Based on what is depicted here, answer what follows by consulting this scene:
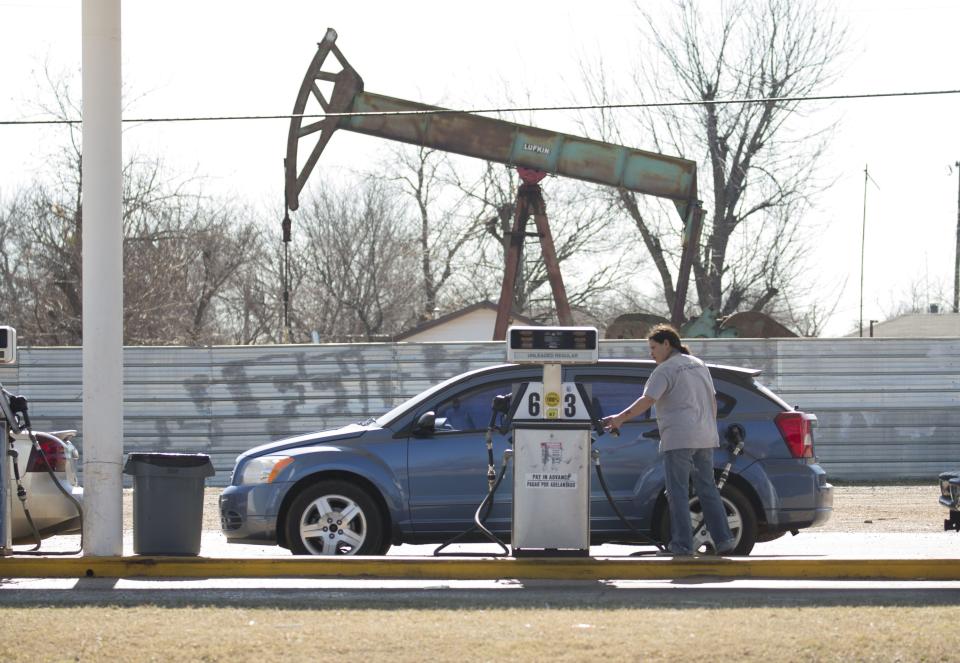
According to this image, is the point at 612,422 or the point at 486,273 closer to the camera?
the point at 612,422

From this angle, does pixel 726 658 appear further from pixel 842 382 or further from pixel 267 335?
pixel 267 335

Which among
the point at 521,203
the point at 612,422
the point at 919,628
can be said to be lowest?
the point at 919,628

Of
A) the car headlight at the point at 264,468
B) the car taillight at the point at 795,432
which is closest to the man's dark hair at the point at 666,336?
the car taillight at the point at 795,432

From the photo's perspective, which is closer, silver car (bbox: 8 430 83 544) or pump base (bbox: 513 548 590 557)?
pump base (bbox: 513 548 590 557)

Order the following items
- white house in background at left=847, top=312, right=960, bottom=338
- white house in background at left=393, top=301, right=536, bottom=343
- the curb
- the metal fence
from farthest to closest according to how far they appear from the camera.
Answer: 1. white house in background at left=847, top=312, right=960, bottom=338
2. white house in background at left=393, top=301, right=536, bottom=343
3. the metal fence
4. the curb

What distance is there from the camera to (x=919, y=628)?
7.36m

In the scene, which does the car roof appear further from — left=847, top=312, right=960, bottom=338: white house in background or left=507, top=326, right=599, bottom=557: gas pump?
left=847, top=312, right=960, bottom=338: white house in background

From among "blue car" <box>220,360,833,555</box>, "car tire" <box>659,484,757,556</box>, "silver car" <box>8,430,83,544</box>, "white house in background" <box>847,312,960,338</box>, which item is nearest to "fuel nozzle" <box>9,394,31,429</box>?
"silver car" <box>8,430,83,544</box>

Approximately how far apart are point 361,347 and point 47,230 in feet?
83.0

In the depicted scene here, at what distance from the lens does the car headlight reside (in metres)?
10.8

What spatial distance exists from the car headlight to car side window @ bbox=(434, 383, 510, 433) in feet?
4.30

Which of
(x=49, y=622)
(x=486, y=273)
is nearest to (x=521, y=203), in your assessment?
(x=49, y=622)

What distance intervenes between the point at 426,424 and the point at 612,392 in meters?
1.62

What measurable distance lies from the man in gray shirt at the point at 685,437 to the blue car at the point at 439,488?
1.96 ft
